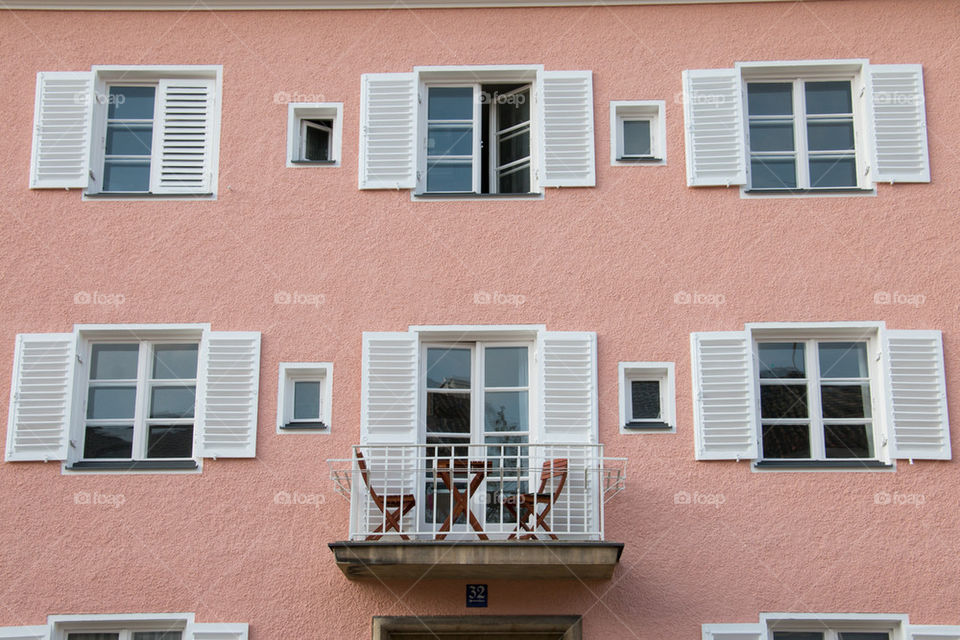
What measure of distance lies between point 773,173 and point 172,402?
5.80 meters

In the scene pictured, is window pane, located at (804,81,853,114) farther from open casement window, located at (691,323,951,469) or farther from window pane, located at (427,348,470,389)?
window pane, located at (427,348,470,389)

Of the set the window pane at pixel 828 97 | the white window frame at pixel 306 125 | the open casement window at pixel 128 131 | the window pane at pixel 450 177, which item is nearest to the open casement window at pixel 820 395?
the window pane at pixel 828 97

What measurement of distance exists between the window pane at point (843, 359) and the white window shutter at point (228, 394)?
4941 mm

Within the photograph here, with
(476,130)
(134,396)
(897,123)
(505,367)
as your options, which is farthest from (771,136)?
(134,396)

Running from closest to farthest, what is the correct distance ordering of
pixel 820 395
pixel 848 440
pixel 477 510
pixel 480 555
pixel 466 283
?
pixel 480 555 → pixel 477 510 → pixel 848 440 → pixel 820 395 → pixel 466 283

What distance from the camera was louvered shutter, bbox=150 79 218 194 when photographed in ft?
41.5

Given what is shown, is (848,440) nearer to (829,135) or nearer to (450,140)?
(829,135)

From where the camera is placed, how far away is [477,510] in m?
11.6

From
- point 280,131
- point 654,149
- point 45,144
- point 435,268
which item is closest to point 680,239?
point 654,149

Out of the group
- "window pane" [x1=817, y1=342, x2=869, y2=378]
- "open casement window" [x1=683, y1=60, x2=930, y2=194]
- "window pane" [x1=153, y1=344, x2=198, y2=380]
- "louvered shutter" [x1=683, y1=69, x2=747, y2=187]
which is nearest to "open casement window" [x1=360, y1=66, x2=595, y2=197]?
"louvered shutter" [x1=683, y1=69, x2=747, y2=187]

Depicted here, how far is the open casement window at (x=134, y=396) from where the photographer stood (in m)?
11.8

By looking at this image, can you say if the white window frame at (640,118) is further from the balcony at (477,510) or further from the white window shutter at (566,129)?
the balcony at (477,510)

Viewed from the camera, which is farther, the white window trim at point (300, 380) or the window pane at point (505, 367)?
the window pane at point (505, 367)

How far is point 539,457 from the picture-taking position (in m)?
11.6
